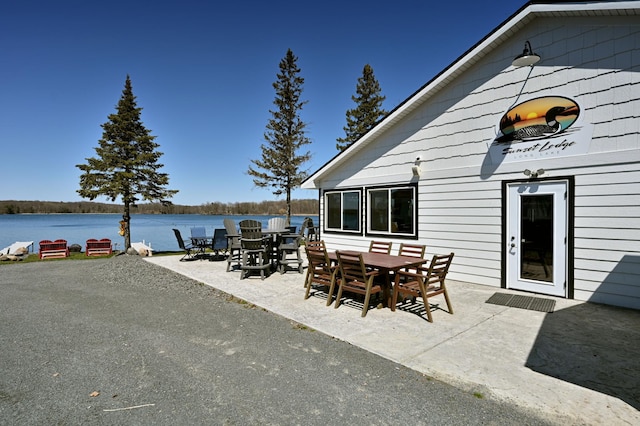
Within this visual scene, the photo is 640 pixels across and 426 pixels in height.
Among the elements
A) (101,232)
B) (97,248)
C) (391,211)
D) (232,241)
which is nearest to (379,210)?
(391,211)

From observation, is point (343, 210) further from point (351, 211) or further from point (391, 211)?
point (391, 211)

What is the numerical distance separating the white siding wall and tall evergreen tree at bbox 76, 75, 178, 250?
40.4 feet

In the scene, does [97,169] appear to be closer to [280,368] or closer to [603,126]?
[280,368]

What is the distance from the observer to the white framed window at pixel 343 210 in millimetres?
9031

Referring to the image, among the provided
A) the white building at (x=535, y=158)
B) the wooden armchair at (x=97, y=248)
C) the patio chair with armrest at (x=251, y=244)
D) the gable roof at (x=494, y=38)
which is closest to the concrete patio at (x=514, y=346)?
the white building at (x=535, y=158)

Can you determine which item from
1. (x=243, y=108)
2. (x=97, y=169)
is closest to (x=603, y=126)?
(x=243, y=108)

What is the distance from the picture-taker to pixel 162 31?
1010 centimetres

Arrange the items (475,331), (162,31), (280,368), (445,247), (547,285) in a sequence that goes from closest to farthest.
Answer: (280,368)
(475,331)
(547,285)
(445,247)
(162,31)

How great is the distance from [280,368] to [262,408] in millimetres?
653

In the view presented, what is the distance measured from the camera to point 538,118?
567 cm

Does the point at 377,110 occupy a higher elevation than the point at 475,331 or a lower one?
higher

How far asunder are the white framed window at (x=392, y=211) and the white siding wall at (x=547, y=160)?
0.85ft

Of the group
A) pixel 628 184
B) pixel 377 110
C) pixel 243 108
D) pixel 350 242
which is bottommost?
pixel 350 242

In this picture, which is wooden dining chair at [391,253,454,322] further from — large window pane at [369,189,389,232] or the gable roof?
the gable roof
